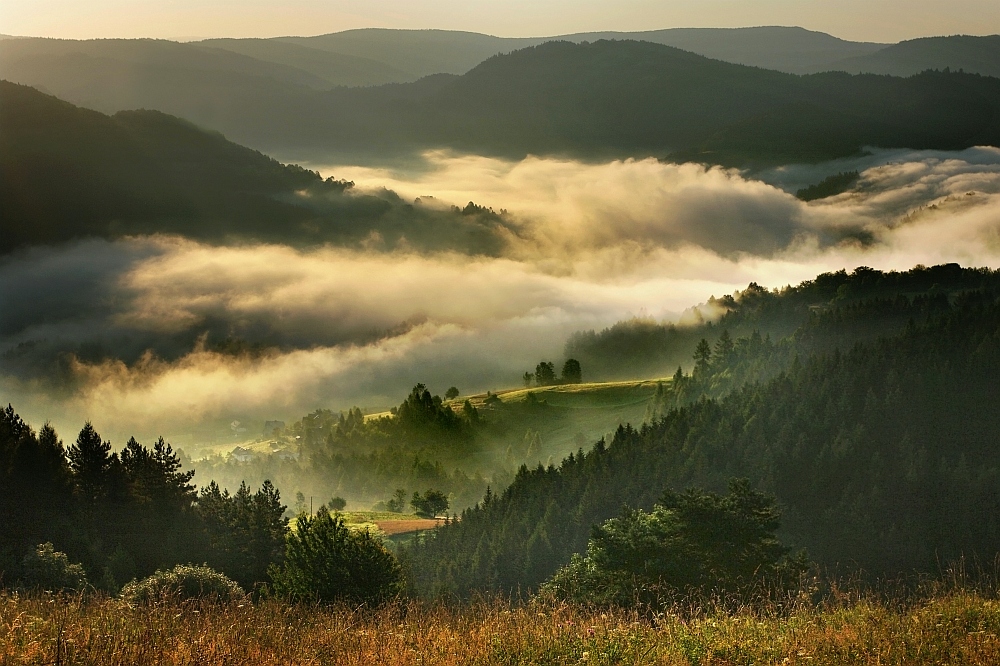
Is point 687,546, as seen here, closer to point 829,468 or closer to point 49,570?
point 49,570

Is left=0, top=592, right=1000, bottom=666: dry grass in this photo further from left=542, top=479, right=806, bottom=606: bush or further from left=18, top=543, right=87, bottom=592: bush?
left=18, top=543, right=87, bottom=592: bush

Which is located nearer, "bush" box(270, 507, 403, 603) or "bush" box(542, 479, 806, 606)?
"bush" box(270, 507, 403, 603)

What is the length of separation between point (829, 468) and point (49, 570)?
124 meters

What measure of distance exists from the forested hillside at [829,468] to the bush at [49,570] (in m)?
73.1

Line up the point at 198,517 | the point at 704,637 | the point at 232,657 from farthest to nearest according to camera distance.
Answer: the point at 198,517
the point at 704,637
the point at 232,657

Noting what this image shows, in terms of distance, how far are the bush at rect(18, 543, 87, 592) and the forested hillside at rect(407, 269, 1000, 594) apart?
7306cm

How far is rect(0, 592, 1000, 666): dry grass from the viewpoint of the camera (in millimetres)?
11961

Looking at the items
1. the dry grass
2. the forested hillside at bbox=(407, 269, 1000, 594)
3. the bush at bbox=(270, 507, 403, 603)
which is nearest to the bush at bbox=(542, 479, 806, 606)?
the bush at bbox=(270, 507, 403, 603)

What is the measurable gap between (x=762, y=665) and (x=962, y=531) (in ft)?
431

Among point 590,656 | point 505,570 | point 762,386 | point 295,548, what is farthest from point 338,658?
point 762,386

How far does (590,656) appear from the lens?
12469 millimetres

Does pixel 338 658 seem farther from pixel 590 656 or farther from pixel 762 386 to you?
pixel 762 386

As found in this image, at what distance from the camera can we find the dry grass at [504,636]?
12.0 meters

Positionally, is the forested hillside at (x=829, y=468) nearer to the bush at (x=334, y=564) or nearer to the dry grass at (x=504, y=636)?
the bush at (x=334, y=564)
